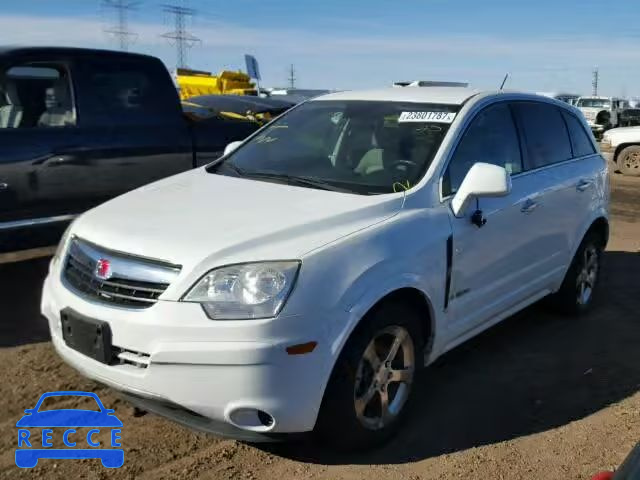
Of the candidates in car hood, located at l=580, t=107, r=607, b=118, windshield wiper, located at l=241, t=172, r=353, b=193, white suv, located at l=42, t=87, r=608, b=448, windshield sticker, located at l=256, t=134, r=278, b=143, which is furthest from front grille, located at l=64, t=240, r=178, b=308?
car hood, located at l=580, t=107, r=607, b=118

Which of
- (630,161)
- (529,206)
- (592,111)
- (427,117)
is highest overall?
(427,117)

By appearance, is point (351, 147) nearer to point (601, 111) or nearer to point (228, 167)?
point (228, 167)

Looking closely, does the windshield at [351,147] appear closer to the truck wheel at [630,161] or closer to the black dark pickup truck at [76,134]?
the black dark pickup truck at [76,134]

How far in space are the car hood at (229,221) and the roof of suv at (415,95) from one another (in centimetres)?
101

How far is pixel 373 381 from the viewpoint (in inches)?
129

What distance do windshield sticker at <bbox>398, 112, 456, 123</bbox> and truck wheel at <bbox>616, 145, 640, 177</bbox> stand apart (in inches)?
551

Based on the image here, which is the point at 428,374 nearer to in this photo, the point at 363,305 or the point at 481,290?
the point at 481,290

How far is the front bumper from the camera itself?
108 inches

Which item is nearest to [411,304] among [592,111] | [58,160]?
[58,160]

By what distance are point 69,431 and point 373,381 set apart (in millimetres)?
1530

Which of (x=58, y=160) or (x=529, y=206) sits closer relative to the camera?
(x=529, y=206)

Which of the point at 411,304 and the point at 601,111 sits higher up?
the point at 601,111

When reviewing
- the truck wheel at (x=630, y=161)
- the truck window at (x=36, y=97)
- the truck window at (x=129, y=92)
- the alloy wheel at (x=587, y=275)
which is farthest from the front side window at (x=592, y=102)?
the truck window at (x=36, y=97)

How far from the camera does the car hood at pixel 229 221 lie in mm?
2936
